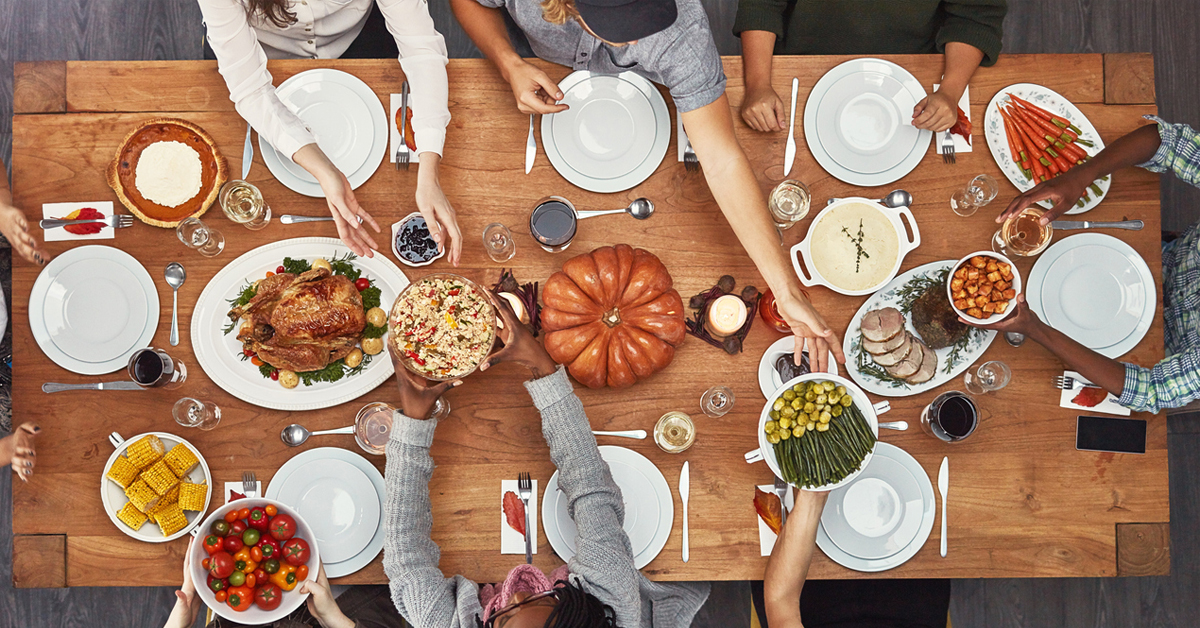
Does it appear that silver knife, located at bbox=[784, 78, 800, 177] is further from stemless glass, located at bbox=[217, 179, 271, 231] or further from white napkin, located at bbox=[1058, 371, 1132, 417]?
stemless glass, located at bbox=[217, 179, 271, 231]

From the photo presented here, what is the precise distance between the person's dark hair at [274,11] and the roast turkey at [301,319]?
76 cm

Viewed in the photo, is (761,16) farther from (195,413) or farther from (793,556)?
(195,413)

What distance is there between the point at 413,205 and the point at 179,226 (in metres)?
0.62

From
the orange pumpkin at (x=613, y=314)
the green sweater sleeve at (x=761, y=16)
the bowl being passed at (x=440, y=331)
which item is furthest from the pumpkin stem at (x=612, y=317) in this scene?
the green sweater sleeve at (x=761, y=16)

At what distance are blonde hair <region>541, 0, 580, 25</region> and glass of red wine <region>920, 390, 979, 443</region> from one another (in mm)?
1404

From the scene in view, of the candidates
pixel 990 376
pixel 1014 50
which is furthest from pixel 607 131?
pixel 1014 50

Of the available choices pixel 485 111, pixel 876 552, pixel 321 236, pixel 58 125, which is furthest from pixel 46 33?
pixel 876 552

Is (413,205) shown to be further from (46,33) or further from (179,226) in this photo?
(46,33)

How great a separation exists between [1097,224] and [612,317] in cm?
144

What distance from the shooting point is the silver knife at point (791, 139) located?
6.16 ft

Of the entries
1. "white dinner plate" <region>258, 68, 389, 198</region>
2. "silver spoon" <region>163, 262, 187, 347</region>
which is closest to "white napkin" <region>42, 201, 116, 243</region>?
"silver spoon" <region>163, 262, 187, 347</region>

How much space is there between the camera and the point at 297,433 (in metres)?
1.77

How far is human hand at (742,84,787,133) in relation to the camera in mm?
1838

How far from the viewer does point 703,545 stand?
178cm
